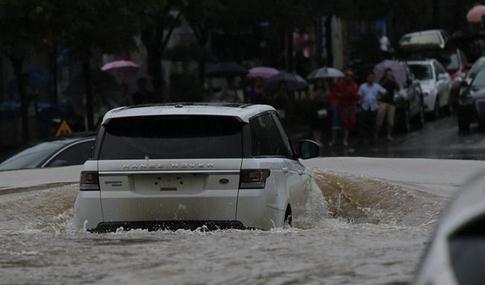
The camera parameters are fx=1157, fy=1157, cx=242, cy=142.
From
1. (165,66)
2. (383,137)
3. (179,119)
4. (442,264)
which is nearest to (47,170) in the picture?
(179,119)

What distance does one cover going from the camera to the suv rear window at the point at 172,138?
30.9ft

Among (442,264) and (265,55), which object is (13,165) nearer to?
(442,264)

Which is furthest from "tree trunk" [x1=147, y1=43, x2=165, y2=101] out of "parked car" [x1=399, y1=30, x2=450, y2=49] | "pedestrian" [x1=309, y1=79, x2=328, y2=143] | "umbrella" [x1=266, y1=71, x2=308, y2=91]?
"parked car" [x1=399, y1=30, x2=450, y2=49]

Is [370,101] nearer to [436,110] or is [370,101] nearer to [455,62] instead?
[436,110]

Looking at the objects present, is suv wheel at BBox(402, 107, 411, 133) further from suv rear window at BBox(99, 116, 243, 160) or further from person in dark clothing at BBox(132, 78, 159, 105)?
suv rear window at BBox(99, 116, 243, 160)

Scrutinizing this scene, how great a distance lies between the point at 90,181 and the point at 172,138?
760mm

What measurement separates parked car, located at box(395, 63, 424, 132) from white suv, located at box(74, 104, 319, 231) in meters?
21.1

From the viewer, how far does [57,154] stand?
15.7 metres

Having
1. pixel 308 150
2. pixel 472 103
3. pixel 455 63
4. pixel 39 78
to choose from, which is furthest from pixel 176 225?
pixel 455 63

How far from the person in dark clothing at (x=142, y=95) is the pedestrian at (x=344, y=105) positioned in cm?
502

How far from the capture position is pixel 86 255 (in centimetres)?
802

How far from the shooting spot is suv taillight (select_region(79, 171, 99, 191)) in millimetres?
9484

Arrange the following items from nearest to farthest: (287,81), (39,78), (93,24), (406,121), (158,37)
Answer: (93,24) < (158,37) < (406,121) < (39,78) < (287,81)

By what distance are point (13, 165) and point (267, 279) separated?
32.6 ft
